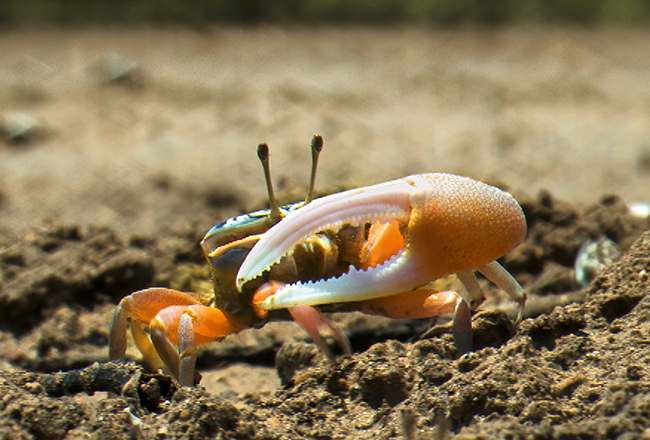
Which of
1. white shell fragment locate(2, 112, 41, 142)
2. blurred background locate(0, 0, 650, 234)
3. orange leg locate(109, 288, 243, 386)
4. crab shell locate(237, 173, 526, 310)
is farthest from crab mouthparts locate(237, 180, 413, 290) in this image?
white shell fragment locate(2, 112, 41, 142)

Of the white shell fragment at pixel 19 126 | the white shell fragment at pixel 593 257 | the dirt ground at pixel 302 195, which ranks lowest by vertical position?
the white shell fragment at pixel 593 257

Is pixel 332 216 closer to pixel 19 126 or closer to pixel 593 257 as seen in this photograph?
pixel 593 257

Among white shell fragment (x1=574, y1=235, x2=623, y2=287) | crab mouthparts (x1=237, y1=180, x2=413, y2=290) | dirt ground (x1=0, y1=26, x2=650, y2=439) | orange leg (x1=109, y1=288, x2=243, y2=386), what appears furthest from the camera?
white shell fragment (x1=574, y1=235, x2=623, y2=287)

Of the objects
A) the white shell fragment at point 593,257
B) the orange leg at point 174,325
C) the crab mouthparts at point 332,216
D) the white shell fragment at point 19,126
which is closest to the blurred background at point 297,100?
the white shell fragment at point 19,126

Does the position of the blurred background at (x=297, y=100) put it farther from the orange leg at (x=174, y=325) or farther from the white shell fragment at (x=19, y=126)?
the orange leg at (x=174, y=325)

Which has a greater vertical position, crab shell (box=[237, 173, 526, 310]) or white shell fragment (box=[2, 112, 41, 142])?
white shell fragment (box=[2, 112, 41, 142])

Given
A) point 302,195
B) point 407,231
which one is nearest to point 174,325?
point 407,231

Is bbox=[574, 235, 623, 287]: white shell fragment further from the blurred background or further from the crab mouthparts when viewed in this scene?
the crab mouthparts
